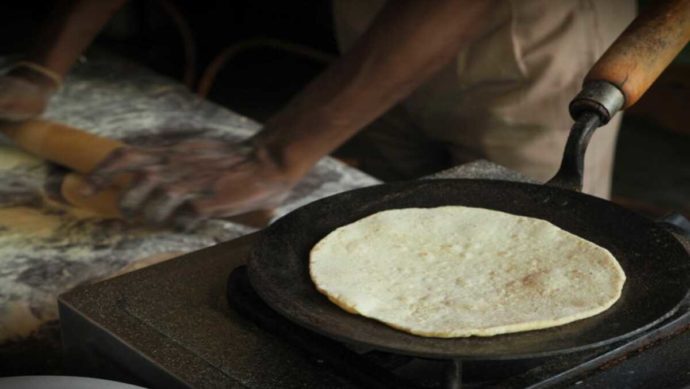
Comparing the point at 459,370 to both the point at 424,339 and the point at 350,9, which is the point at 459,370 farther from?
the point at 350,9

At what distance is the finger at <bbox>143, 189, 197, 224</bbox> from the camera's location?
192 centimetres

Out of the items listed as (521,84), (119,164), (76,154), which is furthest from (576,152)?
(76,154)

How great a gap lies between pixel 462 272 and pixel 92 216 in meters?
0.95

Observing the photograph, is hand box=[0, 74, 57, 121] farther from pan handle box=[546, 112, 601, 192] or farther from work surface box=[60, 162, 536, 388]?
pan handle box=[546, 112, 601, 192]

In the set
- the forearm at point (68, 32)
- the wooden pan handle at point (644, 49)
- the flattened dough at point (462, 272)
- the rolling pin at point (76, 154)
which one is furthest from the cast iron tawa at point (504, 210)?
the forearm at point (68, 32)

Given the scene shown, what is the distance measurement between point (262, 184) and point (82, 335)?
551mm

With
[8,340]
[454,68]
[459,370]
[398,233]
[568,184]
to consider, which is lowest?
[8,340]

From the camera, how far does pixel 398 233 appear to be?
1.53 m

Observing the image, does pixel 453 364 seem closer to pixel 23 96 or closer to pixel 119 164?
pixel 119 164

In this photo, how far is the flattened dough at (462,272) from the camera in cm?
128

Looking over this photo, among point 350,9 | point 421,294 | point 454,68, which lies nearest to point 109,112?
point 350,9

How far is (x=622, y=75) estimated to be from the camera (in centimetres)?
159

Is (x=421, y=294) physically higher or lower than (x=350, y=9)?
lower

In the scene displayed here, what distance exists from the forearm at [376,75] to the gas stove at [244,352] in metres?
0.50
